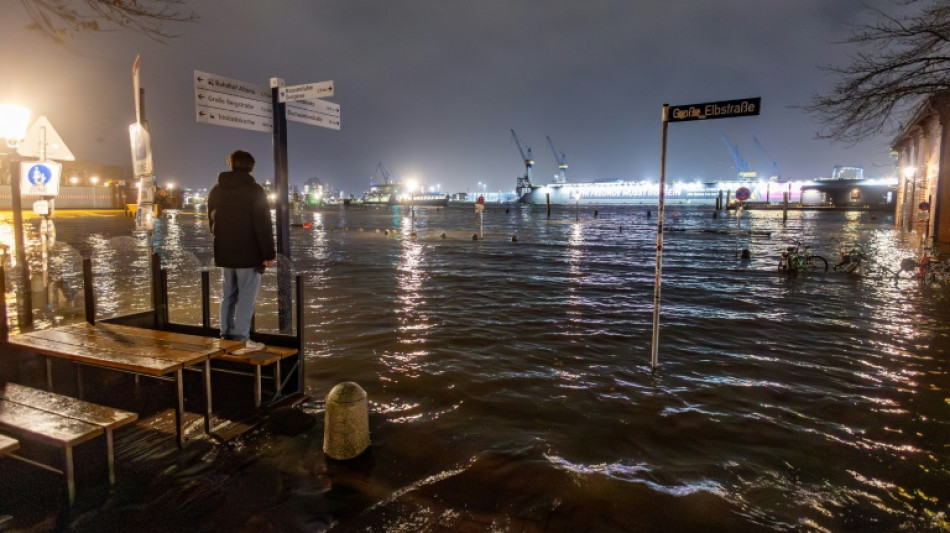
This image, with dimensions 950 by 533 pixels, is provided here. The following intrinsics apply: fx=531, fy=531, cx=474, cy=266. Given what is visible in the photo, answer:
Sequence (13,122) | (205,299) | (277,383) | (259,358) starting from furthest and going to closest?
(13,122)
(205,299)
(277,383)
(259,358)

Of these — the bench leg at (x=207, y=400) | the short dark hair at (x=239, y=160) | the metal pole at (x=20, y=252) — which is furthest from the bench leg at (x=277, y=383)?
the metal pole at (x=20, y=252)

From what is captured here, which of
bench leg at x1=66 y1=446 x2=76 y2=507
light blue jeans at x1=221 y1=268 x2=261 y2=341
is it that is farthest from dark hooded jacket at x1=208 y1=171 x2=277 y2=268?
bench leg at x1=66 y1=446 x2=76 y2=507

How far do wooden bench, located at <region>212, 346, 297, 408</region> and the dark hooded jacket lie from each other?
885 millimetres

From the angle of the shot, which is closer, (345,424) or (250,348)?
(345,424)

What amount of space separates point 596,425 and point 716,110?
329cm

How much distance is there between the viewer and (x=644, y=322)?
9195 mm

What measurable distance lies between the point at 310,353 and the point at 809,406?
5858 mm

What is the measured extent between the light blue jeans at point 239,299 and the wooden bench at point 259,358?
1.14ft

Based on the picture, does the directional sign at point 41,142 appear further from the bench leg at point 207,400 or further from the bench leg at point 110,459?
the bench leg at point 110,459

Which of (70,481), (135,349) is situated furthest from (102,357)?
(70,481)

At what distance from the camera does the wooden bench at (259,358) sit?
4.60 metres

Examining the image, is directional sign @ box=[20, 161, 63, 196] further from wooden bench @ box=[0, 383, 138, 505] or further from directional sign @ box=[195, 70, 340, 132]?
wooden bench @ box=[0, 383, 138, 505]

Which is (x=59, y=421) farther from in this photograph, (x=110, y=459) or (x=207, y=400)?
(x=207, y=400)

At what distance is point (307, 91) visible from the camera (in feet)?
19.8
